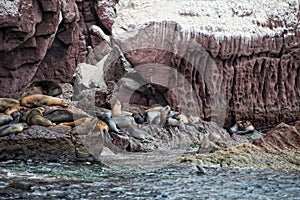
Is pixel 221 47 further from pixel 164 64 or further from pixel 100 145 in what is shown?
pixel 100 145

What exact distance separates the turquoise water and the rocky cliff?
6.57 meters

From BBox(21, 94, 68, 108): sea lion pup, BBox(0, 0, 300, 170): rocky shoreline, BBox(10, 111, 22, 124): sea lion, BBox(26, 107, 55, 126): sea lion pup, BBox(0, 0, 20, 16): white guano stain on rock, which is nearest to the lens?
BBox(26, 107, 55, 126): sea lion pup

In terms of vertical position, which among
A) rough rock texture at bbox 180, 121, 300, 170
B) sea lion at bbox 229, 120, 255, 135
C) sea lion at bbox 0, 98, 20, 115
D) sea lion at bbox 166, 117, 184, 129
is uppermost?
sea lion at bbox 0, 98, 20, 115

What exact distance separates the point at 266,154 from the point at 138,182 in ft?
7.40

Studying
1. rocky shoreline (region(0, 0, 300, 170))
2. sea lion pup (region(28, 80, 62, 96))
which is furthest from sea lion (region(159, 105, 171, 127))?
sea lion pup (region(28, 80, 62, 96))

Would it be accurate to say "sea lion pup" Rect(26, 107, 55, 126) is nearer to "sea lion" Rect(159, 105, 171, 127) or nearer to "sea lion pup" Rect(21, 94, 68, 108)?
"sea lion pup" Rect(21, 94, 68, 108)

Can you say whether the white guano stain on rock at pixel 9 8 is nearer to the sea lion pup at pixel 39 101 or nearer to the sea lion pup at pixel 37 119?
the sea lion pup at pixel 39 101

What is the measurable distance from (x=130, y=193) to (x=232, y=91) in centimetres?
1128

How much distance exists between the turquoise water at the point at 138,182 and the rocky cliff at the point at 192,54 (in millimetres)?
6567

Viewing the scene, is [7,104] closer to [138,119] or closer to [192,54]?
[138,119]

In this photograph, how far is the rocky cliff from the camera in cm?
1441

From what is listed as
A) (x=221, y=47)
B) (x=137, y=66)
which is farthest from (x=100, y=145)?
(x=221, y=47)

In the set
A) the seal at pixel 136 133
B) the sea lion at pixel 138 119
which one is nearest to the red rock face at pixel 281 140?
the seal at pixel 136 133

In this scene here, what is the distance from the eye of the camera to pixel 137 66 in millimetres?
14914
